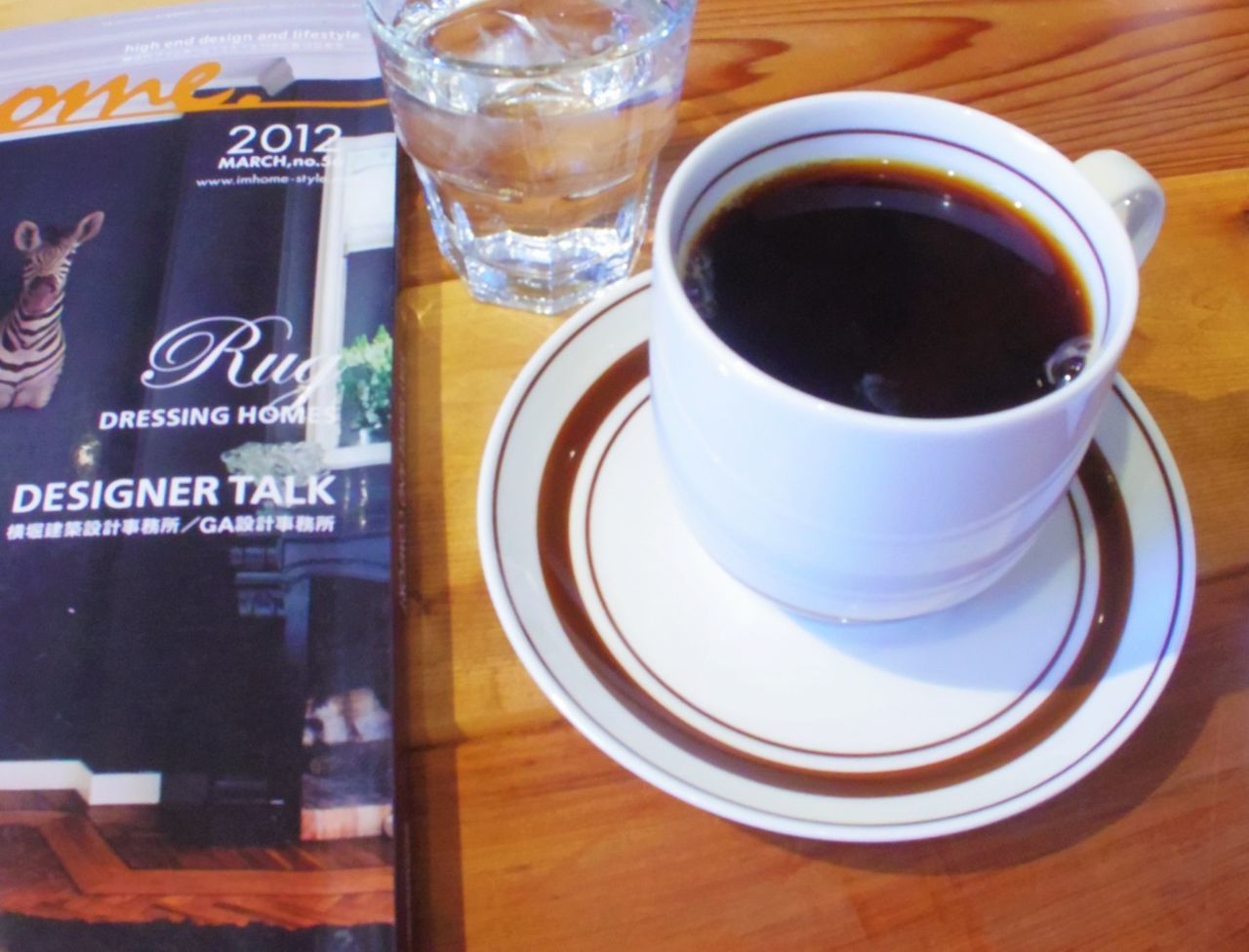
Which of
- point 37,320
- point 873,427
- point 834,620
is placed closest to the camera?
point 873,427

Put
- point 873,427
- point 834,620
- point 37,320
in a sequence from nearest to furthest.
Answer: point 873,427 → point 834,620 → point 37,320

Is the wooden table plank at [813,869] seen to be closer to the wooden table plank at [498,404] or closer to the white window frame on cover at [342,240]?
the wooden table plank at [498,404]

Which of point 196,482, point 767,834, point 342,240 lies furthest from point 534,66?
point 767,834

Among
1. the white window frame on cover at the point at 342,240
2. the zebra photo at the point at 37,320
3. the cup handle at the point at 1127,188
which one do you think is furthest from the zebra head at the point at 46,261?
the cup handle at the point at 1127,188

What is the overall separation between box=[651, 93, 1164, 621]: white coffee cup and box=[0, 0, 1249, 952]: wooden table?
0.11 meters

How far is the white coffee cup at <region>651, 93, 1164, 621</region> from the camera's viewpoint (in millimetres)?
353

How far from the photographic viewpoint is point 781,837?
42 centimetres

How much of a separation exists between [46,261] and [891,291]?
0.47 metres

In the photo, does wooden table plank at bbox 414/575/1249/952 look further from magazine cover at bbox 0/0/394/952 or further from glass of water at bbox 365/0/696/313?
glass of water at bbox 365/0/696/313

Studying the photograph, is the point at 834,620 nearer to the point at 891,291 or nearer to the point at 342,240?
the point at 891,291

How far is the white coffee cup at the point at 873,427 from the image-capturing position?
35 centimetres

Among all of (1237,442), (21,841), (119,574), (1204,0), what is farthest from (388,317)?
(1204,0)

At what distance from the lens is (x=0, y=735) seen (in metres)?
0.44

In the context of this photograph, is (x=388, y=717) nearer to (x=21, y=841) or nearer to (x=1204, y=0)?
(x=21, y=841)
